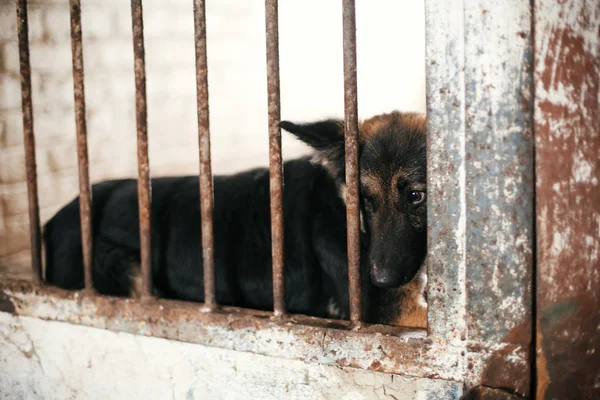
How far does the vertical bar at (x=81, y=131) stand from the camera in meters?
2.22

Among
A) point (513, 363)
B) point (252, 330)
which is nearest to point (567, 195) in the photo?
point (513, 363)

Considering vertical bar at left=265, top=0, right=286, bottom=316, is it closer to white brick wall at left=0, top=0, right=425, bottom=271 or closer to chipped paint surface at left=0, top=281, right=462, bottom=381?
chipped paint surface at left=0, top=281, right=462, bottom=381

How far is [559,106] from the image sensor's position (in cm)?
150

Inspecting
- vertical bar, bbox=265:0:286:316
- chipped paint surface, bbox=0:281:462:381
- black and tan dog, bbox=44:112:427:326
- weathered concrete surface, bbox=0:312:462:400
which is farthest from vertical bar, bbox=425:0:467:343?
black and tan dog, bbox=44:112:427:326

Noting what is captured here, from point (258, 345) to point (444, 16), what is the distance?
117cm

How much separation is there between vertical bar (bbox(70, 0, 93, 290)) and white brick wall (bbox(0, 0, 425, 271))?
182cm

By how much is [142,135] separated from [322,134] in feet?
2.85

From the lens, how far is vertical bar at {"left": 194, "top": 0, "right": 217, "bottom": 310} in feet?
6.59

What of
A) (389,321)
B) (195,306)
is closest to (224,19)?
(389,321)

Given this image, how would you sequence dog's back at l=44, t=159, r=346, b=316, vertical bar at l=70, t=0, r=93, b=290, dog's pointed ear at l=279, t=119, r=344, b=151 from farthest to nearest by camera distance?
1. dog's back at l=44, t=159, r=346, b=316
2. dog's pointed ear at l=279, t=119, r=344, b=151
3. vertical bar at l=70, t=0, r=93, b=290

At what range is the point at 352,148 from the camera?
1.82 m

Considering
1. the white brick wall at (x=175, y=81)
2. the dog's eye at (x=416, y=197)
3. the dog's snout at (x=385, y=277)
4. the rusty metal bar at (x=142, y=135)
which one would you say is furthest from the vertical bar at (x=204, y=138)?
the white brick wall at (x=175, y=81)

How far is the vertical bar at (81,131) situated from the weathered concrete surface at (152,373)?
276 millimetres

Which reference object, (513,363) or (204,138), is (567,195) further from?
(204,138)
